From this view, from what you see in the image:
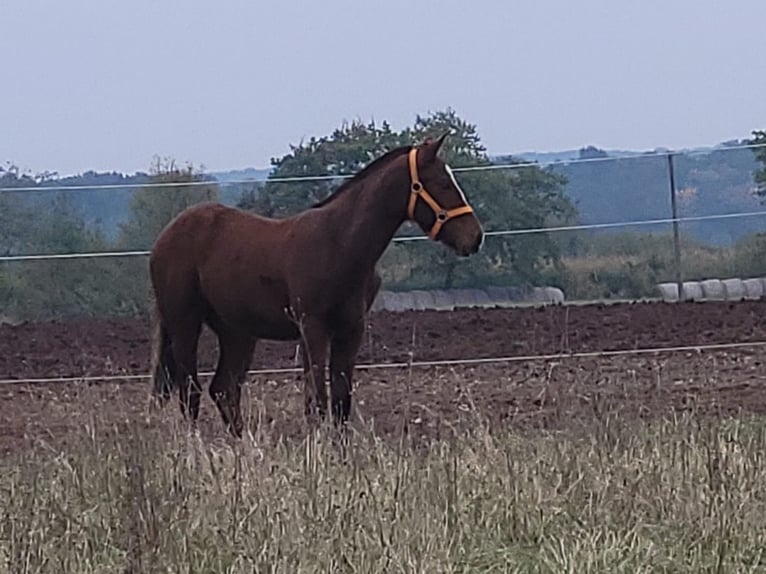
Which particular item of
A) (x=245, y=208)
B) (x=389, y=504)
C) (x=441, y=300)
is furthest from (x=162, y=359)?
(x=441, y=300)

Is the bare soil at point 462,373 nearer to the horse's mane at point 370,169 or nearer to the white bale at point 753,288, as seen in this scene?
the horse's mane at point 370,169

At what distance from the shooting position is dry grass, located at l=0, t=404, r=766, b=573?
489 centimetres

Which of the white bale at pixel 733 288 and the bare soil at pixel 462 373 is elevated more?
the white bale at pixel 733 288

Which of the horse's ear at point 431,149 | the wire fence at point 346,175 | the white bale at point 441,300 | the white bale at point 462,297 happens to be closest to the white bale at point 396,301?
the white bale at point 441,300

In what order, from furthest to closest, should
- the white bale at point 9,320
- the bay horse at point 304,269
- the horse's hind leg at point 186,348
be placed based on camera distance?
the white bale at point 9,320 → the horse's hind leg at point 186,348 → the bay horse at point 304,269

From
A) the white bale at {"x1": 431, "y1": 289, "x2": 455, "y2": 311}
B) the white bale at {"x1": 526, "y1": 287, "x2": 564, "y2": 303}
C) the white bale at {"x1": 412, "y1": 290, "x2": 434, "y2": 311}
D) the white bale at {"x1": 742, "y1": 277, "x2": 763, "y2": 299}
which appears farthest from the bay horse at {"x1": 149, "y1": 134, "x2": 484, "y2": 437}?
the white bale at {"x1": 742, "y1": 277, "x2": 763, "y2": 299}

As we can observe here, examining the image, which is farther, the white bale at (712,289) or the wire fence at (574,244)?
the white bale at (712,289)

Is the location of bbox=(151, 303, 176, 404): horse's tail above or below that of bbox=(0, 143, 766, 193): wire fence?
below

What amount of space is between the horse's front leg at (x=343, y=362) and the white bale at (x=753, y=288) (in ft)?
25.3

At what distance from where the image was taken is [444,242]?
798cm

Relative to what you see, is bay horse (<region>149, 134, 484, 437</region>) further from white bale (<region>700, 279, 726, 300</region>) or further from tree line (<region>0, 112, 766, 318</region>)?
white bale (<region>700, 279, 726, 300</region>)

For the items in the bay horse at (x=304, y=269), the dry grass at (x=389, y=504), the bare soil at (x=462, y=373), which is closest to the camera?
the dry grass at (x=389, y=504)

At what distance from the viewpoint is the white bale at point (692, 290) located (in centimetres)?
1425

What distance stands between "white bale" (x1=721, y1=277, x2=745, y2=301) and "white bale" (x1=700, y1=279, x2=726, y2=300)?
0.06 meters
